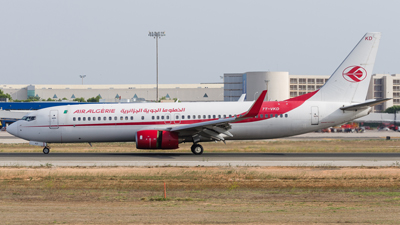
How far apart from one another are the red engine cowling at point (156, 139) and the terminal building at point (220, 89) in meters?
104

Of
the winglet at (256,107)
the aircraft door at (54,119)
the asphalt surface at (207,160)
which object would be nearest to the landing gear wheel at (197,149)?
the asphalt surface at (207,160)

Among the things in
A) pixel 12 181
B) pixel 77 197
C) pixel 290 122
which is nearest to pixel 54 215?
pixel 77 197

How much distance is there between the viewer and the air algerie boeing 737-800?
35.4 metres

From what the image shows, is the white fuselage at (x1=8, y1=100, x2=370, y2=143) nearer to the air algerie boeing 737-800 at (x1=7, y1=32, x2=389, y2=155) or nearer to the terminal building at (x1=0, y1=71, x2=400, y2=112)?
the air algerie boeing 737-800 at (x1=7, y1=32, x2=389, y2=155)

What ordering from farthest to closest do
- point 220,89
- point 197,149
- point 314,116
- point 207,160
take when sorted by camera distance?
point 220,89
point 314,116
point 197,149
point 207,160

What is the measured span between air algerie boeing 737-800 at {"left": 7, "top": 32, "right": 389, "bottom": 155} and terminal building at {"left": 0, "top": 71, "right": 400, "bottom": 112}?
99248 millimetres

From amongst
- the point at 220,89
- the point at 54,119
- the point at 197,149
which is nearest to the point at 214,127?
the point at 197,149

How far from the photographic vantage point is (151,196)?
18.5 meters

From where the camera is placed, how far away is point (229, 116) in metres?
35.4

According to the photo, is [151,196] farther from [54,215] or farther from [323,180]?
[323,180]

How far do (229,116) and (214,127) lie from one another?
6.71 feet

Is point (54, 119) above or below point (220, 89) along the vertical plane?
below

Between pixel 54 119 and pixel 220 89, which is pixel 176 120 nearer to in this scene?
pixel 54 119

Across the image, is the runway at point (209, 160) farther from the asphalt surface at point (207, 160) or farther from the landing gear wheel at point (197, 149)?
the landing gear wheel at point (197, 149)
